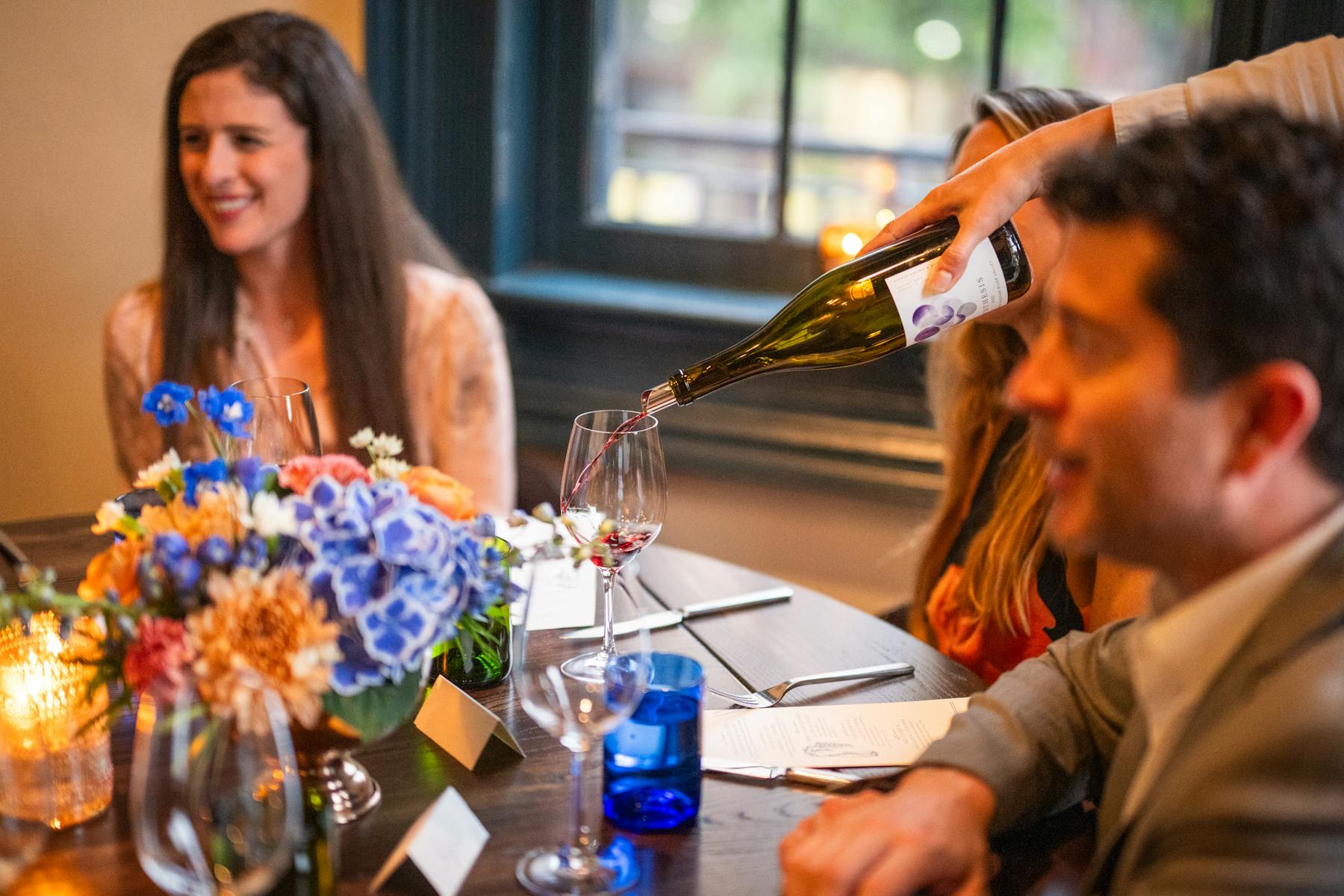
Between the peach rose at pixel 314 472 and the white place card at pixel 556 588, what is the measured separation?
425mm

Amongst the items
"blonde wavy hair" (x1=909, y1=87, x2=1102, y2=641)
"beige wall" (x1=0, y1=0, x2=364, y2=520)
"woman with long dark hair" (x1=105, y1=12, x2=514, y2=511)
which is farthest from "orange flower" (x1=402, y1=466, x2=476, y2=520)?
"beige wall" (x1=0, y1=0, x2=364, y2=520)

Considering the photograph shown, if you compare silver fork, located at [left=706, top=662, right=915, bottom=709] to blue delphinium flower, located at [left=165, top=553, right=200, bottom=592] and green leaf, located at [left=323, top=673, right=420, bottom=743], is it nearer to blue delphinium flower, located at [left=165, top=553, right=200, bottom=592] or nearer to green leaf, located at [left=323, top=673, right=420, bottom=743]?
green leaf, located at [left=323, top=673, right=420, bottom=743]

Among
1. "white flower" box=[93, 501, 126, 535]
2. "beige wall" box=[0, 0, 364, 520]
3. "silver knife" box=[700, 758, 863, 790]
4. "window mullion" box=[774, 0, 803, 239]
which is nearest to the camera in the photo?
"white flower" box=[93, 501, 126, 535]

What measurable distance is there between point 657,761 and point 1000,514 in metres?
0.78

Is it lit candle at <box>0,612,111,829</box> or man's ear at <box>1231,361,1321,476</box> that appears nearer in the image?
man's ear at <box>1231,361,1321,476</box>

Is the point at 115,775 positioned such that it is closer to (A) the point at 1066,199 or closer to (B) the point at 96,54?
(A) the point at 1066,199

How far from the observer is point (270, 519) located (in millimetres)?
846

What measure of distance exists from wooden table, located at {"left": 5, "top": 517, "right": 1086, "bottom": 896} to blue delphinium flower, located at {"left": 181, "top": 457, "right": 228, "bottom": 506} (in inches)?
11.1

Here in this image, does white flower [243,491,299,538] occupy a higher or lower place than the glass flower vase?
higher

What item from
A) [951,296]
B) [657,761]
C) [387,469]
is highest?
[951,296]

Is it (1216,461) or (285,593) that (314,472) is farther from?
(1216,461)

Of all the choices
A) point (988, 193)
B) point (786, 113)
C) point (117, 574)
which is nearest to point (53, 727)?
point (117, 574)

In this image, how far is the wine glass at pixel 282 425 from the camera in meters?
1.18

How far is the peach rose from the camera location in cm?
94
